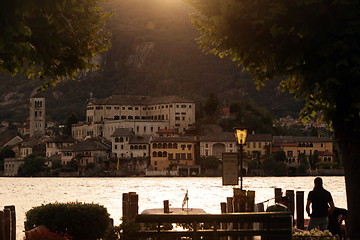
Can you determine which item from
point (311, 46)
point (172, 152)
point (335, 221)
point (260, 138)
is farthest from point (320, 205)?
point (260, 138)

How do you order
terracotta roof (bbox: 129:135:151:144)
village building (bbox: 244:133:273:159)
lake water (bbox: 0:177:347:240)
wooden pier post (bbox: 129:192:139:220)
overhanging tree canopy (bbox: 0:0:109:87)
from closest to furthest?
overhanging tree canopy (bbox: 0:0:109:87)
wooden pier post (bbox: 129:192:139:220)
lake water (bbox: 0:177:347:240)
village building (bbox: 244:133:273:159)
terracotta roof (bbox: 129:135:151:144)

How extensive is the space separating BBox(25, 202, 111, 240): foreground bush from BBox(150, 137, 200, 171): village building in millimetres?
154965

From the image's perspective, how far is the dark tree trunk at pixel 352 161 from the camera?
18203 mm

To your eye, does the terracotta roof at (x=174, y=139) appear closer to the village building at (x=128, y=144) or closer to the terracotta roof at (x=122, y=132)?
the village building at (x=128, y=144)

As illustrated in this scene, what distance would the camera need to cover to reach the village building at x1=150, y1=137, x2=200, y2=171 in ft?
593

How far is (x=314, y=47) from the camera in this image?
1670 cm

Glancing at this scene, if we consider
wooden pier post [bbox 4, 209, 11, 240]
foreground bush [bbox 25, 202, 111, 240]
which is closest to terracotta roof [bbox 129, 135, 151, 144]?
foreground bush [bbox 25, 202, 111, 240]

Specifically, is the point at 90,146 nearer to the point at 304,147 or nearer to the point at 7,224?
the point at 304,147

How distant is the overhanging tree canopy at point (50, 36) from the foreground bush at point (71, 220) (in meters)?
5.22

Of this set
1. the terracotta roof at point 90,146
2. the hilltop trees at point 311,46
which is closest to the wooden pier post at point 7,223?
the hilltop trees at point 311,46

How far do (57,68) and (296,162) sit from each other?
165 metres

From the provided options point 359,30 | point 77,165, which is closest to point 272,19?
point 359,30

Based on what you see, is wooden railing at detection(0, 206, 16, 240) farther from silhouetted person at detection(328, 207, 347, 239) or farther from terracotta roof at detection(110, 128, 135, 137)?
terracotta roof at detection(110, 128, 135, 137)

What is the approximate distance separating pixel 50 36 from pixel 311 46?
554 centimetres
